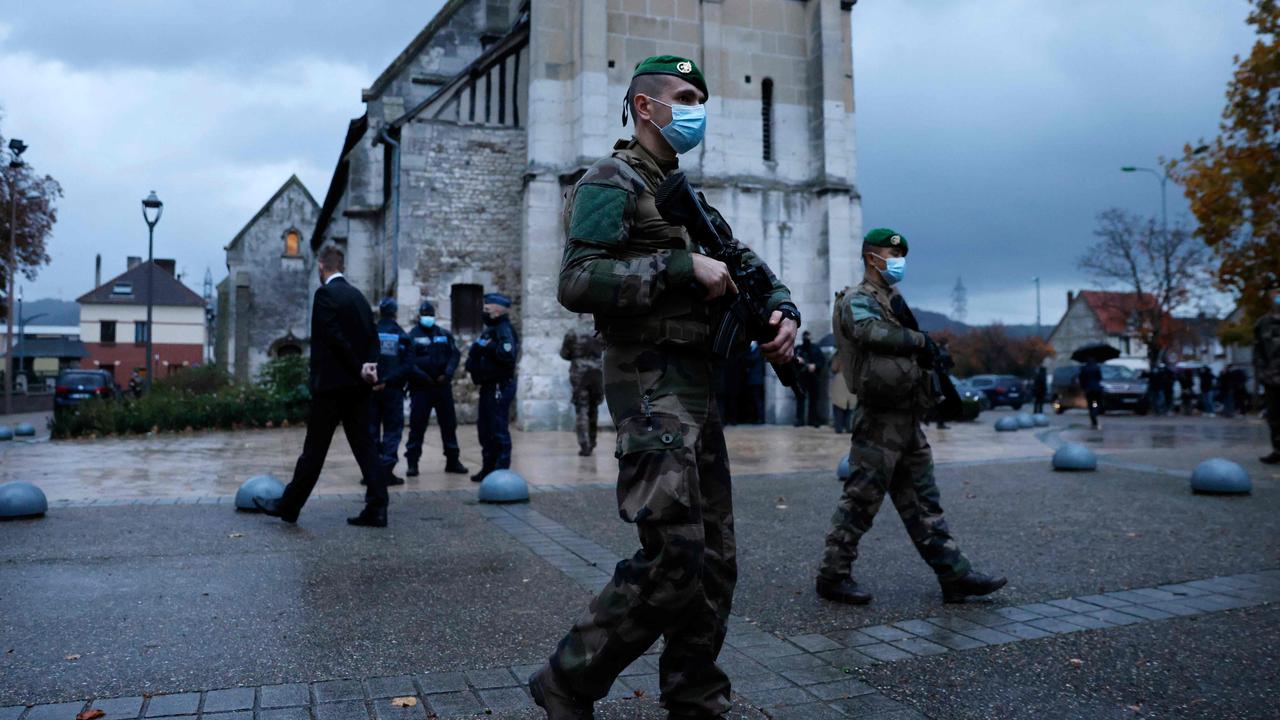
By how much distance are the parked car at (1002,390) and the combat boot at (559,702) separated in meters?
37.0

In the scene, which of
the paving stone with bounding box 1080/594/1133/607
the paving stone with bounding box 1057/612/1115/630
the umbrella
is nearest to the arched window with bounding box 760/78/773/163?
the umbrella

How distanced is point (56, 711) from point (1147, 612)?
4631 mm

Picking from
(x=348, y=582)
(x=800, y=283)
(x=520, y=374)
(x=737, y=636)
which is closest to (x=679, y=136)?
(x=737, y=636)

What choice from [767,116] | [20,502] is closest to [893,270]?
[20,502]

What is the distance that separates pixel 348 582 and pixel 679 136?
3303mm

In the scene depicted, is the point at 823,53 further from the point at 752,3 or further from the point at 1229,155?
the point at 1229,155

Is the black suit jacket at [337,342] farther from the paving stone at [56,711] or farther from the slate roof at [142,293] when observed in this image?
the slate roof at [142,293]

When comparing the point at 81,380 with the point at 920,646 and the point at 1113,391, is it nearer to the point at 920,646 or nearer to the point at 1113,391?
the point at 920,646

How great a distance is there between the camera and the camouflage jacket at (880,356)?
4805mm

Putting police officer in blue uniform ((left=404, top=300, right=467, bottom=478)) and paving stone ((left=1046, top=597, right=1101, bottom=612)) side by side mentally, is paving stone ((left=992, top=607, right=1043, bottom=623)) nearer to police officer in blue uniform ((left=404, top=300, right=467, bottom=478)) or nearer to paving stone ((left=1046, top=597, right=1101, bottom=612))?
paving stone ((left=1046, top=597, right=1101, bottom=612))

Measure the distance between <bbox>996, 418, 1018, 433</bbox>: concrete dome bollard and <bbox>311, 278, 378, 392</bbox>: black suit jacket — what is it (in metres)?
15.0

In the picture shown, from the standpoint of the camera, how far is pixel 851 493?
479 centimetres

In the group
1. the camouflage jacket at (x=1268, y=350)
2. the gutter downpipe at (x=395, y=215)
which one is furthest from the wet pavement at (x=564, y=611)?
the gutter downpipe at (x=395, y=215)

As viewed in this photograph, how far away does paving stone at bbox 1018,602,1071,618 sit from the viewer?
4500 mm
